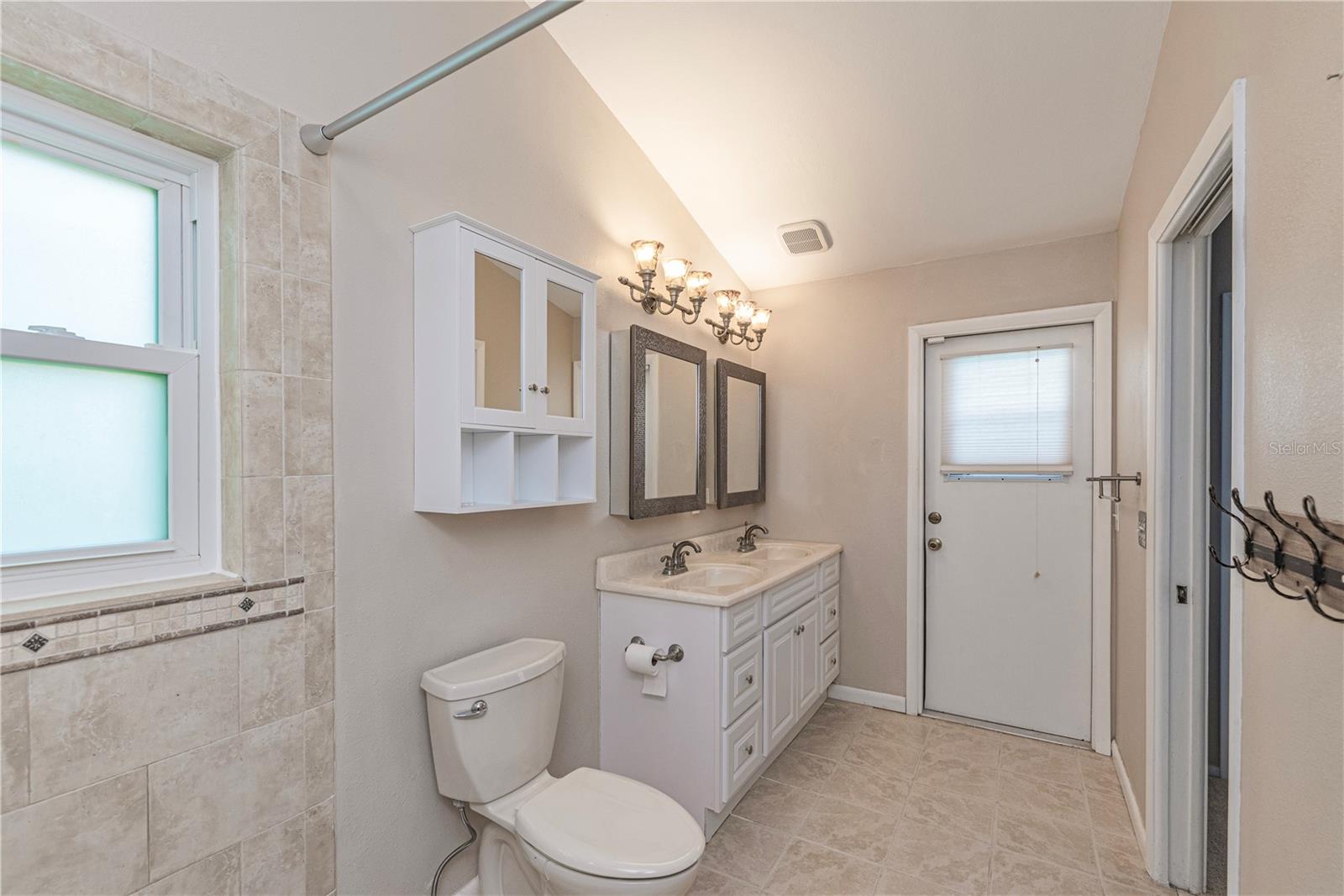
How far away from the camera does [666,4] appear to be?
6.61 feet

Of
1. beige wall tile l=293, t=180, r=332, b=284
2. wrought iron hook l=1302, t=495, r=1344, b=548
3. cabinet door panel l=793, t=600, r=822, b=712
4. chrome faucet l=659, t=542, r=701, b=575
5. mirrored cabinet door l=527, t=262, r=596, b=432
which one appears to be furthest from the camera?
cabinet door panel l=793, t=600, r=822, b=712

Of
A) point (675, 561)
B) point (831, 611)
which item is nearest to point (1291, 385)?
point (675, 561)

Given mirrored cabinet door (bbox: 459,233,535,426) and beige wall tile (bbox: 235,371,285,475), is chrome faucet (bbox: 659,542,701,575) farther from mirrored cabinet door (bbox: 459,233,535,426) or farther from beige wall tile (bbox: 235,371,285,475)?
beige wall tile (bbox: 235,371,285,475)

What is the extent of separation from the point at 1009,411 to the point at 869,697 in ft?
5.45

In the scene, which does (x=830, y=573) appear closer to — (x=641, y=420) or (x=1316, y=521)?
(x=641, y=420)

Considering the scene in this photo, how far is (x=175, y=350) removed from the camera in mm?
1299

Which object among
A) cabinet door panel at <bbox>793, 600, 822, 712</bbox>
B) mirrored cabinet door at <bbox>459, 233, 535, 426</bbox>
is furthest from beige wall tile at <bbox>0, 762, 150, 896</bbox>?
cabinet door panel at <bbox>793, 600, 822, 712</bbox>

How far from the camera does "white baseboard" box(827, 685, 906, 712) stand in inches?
129

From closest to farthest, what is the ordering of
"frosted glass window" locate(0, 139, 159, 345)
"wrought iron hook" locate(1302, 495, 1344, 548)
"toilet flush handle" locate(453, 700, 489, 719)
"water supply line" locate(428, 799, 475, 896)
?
1. "wrought iron hook" locate(1302, 495, 1344, 548)
2. "frosted glass window" locate(0, 139, 159, 345)
3. "toilet flush handle" locate(453, 700, 489, 719)
4. "water supply line" locate(428, 799, 475, 896)

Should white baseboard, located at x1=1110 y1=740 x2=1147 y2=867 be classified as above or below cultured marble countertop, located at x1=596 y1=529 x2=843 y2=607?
below

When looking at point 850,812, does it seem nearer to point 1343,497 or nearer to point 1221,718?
point 1221,718

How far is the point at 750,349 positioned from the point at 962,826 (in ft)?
7.94

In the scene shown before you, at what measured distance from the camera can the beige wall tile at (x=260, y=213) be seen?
4.36 feet

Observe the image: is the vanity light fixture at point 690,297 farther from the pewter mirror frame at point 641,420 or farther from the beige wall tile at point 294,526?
the beige wall tile at point 294,526
